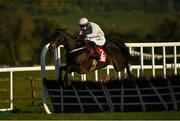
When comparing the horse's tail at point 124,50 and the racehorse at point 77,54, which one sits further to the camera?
the horse's tail at point 124,50

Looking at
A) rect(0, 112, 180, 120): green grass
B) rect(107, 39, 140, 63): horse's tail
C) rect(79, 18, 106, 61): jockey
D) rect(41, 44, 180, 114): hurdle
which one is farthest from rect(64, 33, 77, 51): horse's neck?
rect(0, 112, 180, 120): green grass

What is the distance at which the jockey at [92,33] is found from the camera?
1515 cm

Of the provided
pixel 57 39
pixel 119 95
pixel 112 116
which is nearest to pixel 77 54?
pixel 57 39

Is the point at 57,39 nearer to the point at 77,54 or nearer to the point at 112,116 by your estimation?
the point at 77,54

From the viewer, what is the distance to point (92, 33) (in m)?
15.3

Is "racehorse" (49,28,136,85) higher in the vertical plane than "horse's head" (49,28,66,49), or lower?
lower

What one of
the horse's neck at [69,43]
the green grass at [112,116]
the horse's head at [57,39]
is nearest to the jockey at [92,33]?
the horse's neck at [69,43]

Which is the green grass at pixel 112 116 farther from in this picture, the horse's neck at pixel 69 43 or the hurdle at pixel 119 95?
the horse's neck at pixel 69 43

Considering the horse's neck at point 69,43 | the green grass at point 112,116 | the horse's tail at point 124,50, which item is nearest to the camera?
the green grass at point 112,116

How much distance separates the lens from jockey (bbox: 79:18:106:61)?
15148 millimetres

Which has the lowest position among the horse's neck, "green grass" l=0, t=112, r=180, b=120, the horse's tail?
"green grass" l=0, t=112, r=180, b=120

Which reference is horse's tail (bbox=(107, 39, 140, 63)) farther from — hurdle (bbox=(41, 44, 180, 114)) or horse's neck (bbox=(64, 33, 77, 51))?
hurdle (bbox=(41, 44, 180, 114))

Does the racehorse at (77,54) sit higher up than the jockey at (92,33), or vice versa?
the jockey at (92,33)

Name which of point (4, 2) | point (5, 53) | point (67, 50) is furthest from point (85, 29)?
point (4, 2)
